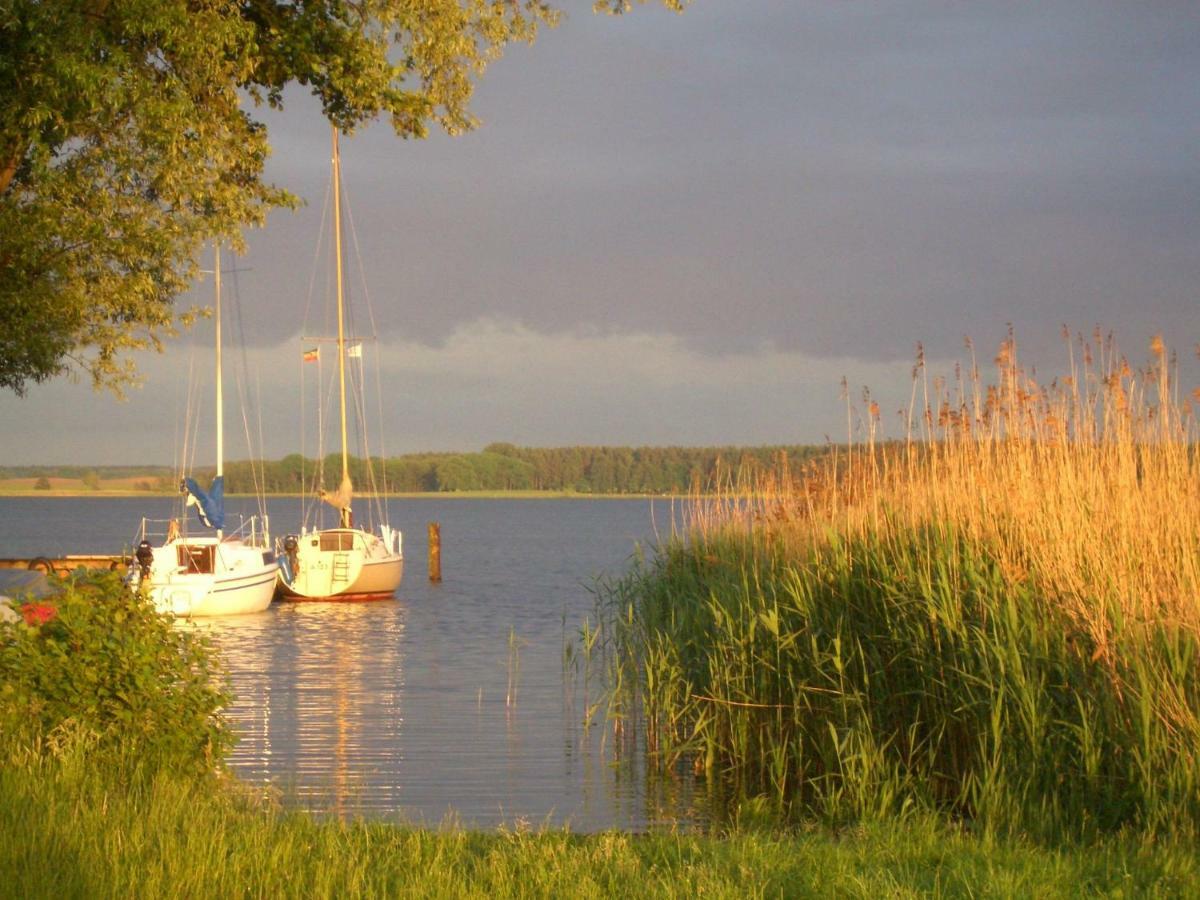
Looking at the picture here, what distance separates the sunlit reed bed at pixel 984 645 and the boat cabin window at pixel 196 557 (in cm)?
2160

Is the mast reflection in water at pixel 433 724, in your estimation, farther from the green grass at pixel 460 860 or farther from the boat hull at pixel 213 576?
the green grass at pixel 460 860

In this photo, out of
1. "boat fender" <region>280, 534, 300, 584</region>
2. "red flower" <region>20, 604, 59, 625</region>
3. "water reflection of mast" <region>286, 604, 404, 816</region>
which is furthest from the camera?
"boat fender" <region>280, 534, 300, 584</region>

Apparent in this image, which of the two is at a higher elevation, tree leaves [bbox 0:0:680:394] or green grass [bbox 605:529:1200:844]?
tree leaves [bbox 0:0:680:394]

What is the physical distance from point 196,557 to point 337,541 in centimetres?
615

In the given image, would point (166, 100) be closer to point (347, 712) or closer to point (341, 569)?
point (347, 712)

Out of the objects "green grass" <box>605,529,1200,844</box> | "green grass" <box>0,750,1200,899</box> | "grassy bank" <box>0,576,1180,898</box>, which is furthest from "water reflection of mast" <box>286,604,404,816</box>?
"green grass" <box>0,750,1200,899</box>

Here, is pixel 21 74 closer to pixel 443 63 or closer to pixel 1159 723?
pixel 443 63

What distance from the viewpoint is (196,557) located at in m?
32.8

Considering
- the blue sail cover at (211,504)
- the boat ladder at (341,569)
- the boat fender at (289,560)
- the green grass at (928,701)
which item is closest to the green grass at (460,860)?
the green grass at (928,701)

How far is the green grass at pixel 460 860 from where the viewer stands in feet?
20.3

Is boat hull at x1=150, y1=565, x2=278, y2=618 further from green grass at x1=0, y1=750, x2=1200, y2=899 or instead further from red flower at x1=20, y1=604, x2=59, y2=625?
green grass at x1=0, y1=750, x2=1200, y2=899

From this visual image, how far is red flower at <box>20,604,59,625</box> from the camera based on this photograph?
9711mm

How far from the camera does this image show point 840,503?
1431 cm

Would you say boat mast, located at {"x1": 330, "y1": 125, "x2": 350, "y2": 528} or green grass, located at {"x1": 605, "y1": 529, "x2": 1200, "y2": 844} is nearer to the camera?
green grass, located at {"x1": 605, "y1": 529, "x2": 1200, "y2": 844}
